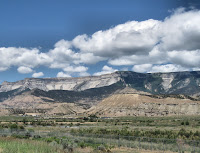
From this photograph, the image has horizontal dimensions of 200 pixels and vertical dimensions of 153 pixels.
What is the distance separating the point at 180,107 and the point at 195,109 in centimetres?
1255

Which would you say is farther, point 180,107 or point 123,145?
point 180,107

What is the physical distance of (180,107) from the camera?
639 ft

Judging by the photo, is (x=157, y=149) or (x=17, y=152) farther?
(x=157, y=149)

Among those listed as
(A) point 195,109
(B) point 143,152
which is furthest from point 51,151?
(A) point 195,109

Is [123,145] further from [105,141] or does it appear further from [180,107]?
[180,107]

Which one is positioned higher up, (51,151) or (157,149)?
(51,151)

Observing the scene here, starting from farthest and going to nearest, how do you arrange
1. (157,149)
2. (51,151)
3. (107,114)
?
1. (107,114)
2. (157,149)
3. (51,151)

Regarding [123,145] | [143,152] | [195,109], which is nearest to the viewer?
[143,152]

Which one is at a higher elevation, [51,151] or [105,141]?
[51,151]

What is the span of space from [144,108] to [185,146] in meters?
161

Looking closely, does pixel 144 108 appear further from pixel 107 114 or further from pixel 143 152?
pixel 143 152

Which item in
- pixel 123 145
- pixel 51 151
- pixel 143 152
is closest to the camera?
pixel 51 151

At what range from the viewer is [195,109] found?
606 feet

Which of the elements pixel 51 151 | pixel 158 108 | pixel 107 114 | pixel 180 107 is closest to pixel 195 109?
pixel 180 107
